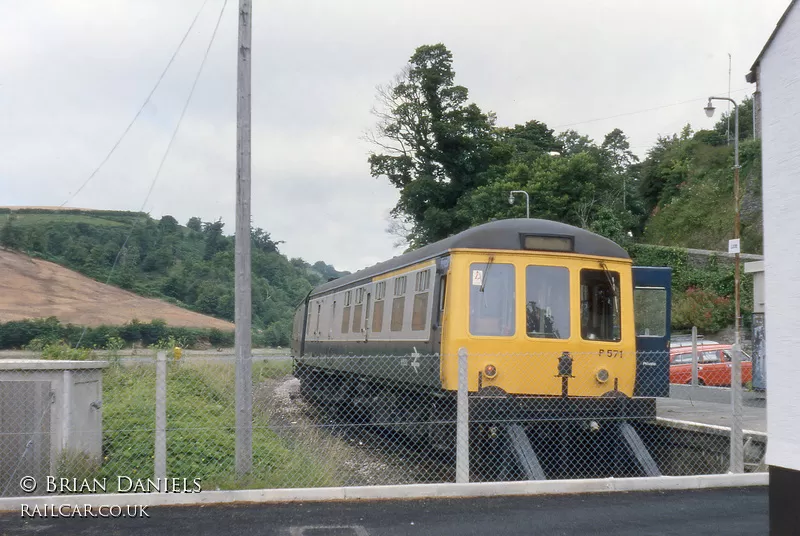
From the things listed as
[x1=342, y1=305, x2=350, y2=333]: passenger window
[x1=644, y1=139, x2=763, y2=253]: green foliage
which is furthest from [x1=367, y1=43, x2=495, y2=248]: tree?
[x1=342, y1=305, x2=350, y2=333]: passenger window

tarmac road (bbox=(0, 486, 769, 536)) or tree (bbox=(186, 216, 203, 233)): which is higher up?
tree (bbox=(186, 216, 203, 233))

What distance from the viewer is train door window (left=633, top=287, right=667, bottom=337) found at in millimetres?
11846

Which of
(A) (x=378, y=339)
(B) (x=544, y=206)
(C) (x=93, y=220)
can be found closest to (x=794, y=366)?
(A) (x=378, y=339)

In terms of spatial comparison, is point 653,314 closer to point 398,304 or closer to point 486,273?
point 486,273

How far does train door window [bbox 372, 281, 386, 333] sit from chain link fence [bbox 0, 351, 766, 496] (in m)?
0.95

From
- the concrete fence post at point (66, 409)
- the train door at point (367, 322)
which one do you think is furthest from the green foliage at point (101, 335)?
the concrete fence post at point (66, 409)

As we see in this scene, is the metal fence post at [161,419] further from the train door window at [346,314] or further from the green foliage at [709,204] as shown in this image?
the green foliage at [709,204]

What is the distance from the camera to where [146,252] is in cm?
1984

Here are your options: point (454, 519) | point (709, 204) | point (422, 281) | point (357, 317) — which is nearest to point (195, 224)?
point (357, 317)

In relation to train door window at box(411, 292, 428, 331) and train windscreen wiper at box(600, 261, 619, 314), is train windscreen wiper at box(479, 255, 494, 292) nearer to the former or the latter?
train door window at box(411, 292, 428, 331)

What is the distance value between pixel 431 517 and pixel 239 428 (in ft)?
7.26

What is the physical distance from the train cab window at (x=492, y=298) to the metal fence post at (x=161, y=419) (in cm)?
394

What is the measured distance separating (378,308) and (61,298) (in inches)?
213

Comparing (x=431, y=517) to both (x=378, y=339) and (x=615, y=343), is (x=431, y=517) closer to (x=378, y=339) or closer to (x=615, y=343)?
(x=615, y=343)
